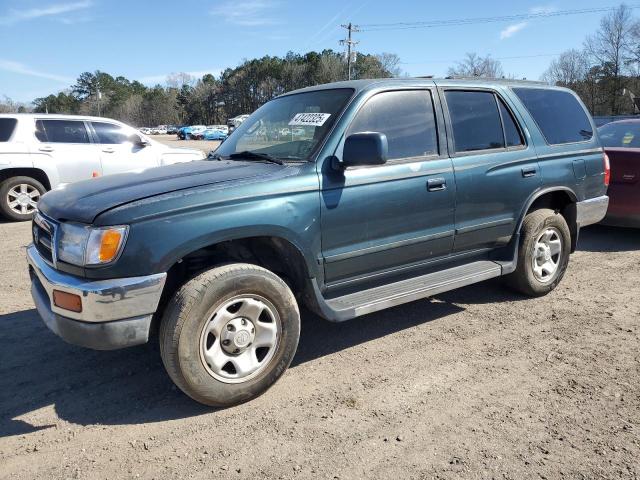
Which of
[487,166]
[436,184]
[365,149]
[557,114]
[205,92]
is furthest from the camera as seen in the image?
[205,92]

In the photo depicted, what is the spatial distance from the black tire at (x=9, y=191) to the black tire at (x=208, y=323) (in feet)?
24.3

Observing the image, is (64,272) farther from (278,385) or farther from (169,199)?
(278,385)

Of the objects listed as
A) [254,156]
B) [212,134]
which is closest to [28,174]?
[254,156]

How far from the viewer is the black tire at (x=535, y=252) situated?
4.63 meters

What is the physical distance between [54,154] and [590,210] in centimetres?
845

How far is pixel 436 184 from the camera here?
3.85m

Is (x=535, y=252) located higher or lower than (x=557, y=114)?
lower

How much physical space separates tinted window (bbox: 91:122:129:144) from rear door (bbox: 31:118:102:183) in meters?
0.20

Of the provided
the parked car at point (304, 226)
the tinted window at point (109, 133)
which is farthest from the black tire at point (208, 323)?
the tinted window at point (109, 133)

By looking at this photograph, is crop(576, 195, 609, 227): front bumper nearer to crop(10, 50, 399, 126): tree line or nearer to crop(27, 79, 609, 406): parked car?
crop(27, 79, 609, 406): parked car

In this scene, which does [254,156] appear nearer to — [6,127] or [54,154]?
[54,154]

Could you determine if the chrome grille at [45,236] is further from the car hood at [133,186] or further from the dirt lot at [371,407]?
the dirt lot at [371,407]

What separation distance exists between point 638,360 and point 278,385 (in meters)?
2.52

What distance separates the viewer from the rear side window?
8.95m
